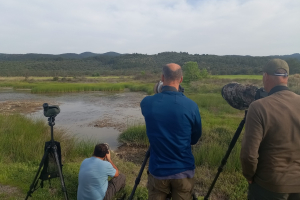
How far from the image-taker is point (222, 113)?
36.0 feet

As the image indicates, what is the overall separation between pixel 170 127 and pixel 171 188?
0.54 m

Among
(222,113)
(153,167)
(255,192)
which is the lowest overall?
(222,113)

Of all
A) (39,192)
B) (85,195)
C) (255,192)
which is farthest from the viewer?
(39,192)

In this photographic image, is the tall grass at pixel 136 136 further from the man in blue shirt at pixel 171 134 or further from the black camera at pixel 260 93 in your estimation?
the black camera at pixel 260 93

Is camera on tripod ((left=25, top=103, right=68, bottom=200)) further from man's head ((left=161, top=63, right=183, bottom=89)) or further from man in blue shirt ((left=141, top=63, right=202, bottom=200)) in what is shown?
man's head ((left=161, top=63, right=183, bottom=89))

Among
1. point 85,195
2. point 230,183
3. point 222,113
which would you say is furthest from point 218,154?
point 222,113

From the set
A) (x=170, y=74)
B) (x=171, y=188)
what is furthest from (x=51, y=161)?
(x=170, y=74)

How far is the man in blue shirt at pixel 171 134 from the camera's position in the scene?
1741 mm

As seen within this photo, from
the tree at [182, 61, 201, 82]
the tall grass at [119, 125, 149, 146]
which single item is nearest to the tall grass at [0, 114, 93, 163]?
the tall grass at [119, 125, 149, 146]

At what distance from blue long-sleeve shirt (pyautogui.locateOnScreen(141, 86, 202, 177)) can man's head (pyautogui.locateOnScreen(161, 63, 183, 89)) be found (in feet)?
0.16

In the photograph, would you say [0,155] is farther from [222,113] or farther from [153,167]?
[222,113]

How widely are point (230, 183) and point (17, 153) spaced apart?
4094 millimetres

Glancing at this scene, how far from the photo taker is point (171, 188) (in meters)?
1.90

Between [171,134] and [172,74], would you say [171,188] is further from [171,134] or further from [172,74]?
[172,74]
